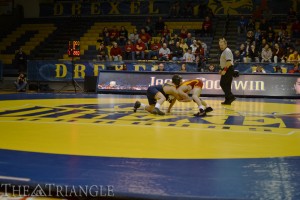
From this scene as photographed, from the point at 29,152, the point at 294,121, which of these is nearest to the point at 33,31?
the point at 294,121

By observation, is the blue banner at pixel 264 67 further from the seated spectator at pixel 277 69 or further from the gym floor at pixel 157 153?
the gym floor at pixel 157 153

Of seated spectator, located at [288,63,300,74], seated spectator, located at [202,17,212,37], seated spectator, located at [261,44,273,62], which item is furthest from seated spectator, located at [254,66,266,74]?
seated spectator, located at [202,17,212,37]

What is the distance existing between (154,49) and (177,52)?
1.25m

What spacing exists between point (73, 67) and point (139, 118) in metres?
9.21

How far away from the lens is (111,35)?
23.1 meters

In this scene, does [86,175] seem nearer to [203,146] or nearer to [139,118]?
[203,146]

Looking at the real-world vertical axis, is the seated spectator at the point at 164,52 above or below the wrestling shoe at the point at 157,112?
above

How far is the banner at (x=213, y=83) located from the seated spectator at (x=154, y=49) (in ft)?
11.6

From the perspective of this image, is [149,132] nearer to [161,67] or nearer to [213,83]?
[213,83]

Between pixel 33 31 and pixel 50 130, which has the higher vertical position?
pixel 33 31

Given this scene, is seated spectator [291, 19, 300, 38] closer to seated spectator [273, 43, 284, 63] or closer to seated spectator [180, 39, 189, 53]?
seated spectator [273, 43, 284, 63]

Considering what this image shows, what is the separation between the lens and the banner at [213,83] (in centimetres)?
1488

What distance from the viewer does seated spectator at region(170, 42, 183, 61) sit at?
62.6 ft

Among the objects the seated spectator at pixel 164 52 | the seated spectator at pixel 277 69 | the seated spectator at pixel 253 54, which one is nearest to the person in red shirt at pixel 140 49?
the seated spectator at pixel 164 52
